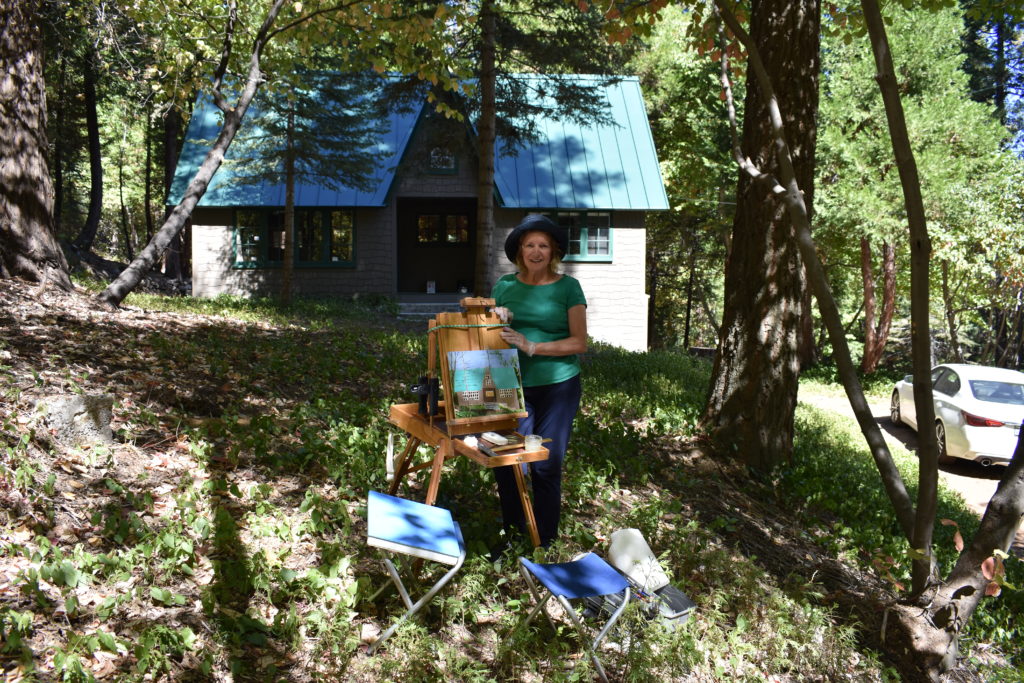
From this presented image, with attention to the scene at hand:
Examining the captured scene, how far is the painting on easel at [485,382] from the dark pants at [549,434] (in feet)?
0.66

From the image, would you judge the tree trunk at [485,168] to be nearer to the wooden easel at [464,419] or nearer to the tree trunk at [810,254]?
the wooden easel at [464,419]

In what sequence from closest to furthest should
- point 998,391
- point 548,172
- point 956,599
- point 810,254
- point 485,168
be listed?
point 810,254 → point 956,599 → point 998,391 → point 485,168 → point 548,172

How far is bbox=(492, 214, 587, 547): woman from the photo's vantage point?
4188 millimetres

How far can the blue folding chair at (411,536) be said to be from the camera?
11.3ft

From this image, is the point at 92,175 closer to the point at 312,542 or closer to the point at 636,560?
the point at 312,542

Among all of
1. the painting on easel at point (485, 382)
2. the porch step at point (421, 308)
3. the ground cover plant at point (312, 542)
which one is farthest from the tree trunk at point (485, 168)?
the painting on easel at point (485, 382)

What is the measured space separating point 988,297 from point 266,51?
67.3 ft

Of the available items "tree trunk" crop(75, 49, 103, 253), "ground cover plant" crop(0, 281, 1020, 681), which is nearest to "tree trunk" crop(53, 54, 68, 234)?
"tree trunk" crop(75, 49, 103, 253)

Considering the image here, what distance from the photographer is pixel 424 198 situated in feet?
75.0

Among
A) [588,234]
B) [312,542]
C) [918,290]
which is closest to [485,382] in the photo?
[312,542]

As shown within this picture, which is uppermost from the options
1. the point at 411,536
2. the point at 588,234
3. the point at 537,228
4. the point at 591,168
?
the point at 591,168

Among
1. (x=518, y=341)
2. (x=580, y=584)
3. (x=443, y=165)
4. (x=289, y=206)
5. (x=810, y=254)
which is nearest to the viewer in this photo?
(x=580, y=584)

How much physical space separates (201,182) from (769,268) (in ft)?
26.2

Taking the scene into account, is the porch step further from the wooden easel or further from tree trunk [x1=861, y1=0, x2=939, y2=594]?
tree trunk [x1=861, y1=0, x2=939, y2=594]
